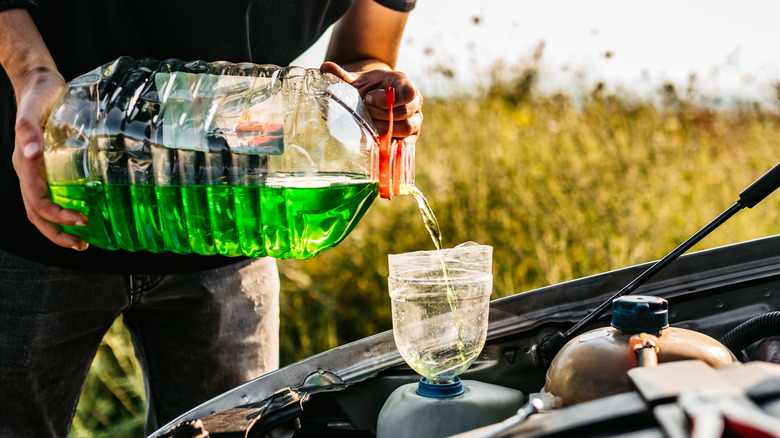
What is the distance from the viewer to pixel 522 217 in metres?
3.47

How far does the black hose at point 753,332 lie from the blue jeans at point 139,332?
4.03ft

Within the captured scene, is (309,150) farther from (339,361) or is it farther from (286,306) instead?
(286,306)

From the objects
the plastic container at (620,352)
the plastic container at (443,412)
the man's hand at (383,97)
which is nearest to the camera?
the plastic container at (620,352)

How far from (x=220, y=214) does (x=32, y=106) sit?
478mm

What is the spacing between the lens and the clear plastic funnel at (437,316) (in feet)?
4.04

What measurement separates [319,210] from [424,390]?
583 millimetres

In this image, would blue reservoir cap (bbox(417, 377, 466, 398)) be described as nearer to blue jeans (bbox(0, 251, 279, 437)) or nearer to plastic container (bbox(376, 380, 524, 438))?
plastic container (bbox(376, 380, 524, 438))

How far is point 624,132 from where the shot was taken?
420cm

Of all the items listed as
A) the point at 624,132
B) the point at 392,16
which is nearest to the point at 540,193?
the point at 624,132

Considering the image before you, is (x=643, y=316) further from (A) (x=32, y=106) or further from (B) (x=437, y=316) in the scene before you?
(A) (x=32, y=106)

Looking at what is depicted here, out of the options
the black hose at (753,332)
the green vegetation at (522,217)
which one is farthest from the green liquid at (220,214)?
the green vegetation at (522,217)

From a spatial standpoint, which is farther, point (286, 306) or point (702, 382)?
point (286, 306)

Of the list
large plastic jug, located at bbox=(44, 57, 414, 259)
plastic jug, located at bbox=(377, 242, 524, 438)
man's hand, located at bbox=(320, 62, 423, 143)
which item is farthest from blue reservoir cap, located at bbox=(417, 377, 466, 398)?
man's hand, located at bbox=(320, 62, 423, 143)

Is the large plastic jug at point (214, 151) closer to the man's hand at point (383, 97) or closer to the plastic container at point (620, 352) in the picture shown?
the man's hand at point (383, 97)
